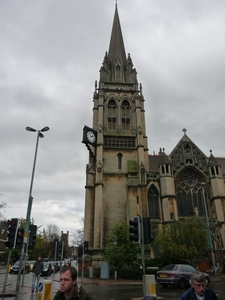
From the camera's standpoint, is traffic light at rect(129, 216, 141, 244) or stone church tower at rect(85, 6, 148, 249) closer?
traffic light at rect(129, 216, 141, 244)

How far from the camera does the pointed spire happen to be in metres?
48.2

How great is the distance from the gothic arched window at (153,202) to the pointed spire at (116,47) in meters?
25.7

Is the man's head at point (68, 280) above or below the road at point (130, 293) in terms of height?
above

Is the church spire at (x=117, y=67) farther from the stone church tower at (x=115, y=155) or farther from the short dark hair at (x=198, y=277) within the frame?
the short dark hair at (x=198, y=277)

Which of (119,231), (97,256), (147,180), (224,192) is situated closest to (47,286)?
(119,231)

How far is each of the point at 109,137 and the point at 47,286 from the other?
3148 cm

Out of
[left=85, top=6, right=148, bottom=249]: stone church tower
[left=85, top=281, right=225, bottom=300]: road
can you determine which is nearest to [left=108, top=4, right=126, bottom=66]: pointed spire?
[left=85, top=6, right=148, bottom=249]: stone church tower

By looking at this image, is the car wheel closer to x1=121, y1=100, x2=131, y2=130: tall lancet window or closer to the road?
the road

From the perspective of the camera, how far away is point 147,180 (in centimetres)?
3381

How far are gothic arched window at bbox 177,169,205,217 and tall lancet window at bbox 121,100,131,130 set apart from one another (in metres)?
11.5

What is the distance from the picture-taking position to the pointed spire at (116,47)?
4819cm

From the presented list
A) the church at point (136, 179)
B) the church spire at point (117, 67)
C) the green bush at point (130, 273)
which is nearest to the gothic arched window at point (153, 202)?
the church at point (136, 179)

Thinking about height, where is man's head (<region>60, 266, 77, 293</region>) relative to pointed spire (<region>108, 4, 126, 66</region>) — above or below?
below

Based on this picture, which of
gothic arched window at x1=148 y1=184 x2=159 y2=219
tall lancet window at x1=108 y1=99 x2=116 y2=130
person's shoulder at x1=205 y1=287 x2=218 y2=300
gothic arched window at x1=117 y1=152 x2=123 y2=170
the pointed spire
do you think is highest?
the pointed spire
